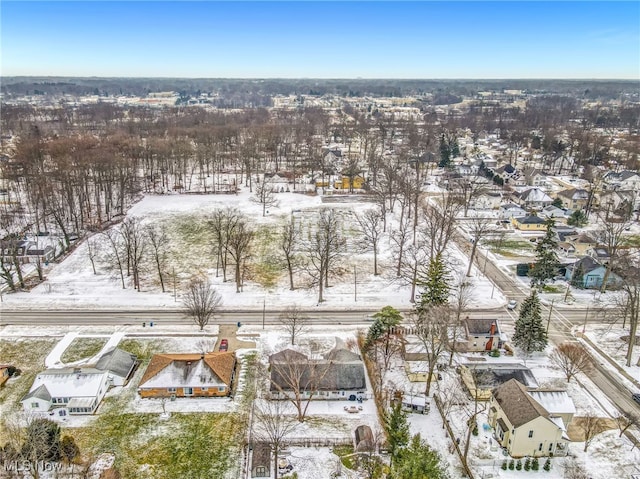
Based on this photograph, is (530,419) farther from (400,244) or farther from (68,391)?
(400,244)

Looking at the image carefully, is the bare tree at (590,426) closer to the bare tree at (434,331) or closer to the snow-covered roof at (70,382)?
the bare tree at (434,331)

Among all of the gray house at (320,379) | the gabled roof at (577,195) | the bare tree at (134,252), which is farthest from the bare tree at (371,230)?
the gabled roof at (577,195)

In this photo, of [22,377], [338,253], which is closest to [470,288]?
[338,253]

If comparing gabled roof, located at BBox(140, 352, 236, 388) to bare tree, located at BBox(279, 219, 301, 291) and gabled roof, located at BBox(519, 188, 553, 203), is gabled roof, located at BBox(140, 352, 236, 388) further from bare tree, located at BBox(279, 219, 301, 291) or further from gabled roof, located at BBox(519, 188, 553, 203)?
gabled roof, located at BBox(519, 188, 553, 203)

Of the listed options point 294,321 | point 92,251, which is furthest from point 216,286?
point 92,251

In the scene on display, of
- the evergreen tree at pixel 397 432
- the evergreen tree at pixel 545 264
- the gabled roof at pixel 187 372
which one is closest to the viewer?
the evergreen tree at pixel 397 432

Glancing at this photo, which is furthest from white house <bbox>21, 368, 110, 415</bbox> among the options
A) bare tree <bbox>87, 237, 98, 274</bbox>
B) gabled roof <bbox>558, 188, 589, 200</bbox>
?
gabled roof <bbox>558, 188, 589, 200</bbox>
